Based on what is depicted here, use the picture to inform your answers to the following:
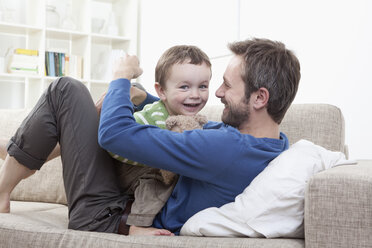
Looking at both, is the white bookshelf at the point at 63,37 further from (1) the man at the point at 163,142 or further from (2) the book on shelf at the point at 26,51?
(1) the man at the point at 163,142

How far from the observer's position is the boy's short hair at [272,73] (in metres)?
1.38

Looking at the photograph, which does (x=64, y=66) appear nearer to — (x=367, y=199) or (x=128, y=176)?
(x=128, y=176)

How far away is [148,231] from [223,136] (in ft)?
1.21

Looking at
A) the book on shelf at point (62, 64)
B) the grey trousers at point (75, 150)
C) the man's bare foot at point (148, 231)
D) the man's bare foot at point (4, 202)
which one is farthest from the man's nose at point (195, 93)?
the book on shelf at point (62, 64)

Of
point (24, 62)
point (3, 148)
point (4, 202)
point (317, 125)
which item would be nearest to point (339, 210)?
point (317, 125)

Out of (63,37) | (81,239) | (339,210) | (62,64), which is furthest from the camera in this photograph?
(63,37)

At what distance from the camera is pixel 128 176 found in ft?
5.17

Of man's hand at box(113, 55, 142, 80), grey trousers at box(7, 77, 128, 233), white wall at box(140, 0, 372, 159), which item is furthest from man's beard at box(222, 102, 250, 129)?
Answer: white wall at box(140, 0, 372, 159)

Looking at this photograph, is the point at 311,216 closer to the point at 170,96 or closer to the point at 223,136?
the point at 223,136

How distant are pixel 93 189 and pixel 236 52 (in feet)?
2.06

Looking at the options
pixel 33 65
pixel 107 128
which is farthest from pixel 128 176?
pixel 33 65

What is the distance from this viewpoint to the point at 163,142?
1.27m

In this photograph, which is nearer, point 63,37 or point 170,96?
point 170,96

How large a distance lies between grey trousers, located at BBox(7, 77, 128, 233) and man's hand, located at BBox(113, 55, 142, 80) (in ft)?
0.51
